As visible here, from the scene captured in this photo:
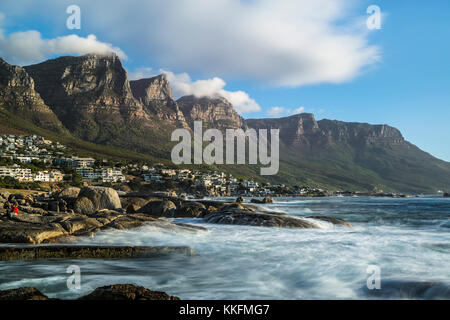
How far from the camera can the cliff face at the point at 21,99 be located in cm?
16950

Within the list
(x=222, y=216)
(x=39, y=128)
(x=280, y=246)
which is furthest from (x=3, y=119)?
(x=280, y=246)

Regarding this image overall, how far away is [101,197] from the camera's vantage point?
31.5m

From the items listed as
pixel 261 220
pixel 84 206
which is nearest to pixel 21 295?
pixel 261 220

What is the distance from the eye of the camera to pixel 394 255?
50.2 ft

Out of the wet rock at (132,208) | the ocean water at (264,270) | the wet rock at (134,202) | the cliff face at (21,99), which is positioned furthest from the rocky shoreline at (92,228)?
the cliff face at (21,99)

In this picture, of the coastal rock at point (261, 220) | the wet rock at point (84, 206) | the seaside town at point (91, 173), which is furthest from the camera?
the seaside town at point (91, 173)

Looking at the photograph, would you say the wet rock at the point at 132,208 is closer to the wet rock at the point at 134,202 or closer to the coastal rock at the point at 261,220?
the wet rock at the point at 134,202

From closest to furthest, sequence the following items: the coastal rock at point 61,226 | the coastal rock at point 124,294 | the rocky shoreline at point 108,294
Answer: the rocky shoreline at point 108,294
the coastal rock at point 124,294
the coastal rock at point 61,226

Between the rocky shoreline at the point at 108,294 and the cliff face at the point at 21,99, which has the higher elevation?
the cliff face at the point at 21,99

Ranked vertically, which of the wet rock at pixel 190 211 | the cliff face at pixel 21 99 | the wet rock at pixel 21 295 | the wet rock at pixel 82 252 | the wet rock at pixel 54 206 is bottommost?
the wet rock at pixel 190 211

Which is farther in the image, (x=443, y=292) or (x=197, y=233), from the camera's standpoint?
(x=197, y=233)

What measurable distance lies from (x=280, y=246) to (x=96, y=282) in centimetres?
1005

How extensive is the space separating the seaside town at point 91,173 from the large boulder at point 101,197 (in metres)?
63.1

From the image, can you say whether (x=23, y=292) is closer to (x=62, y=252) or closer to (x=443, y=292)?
(x=62, y=252)
